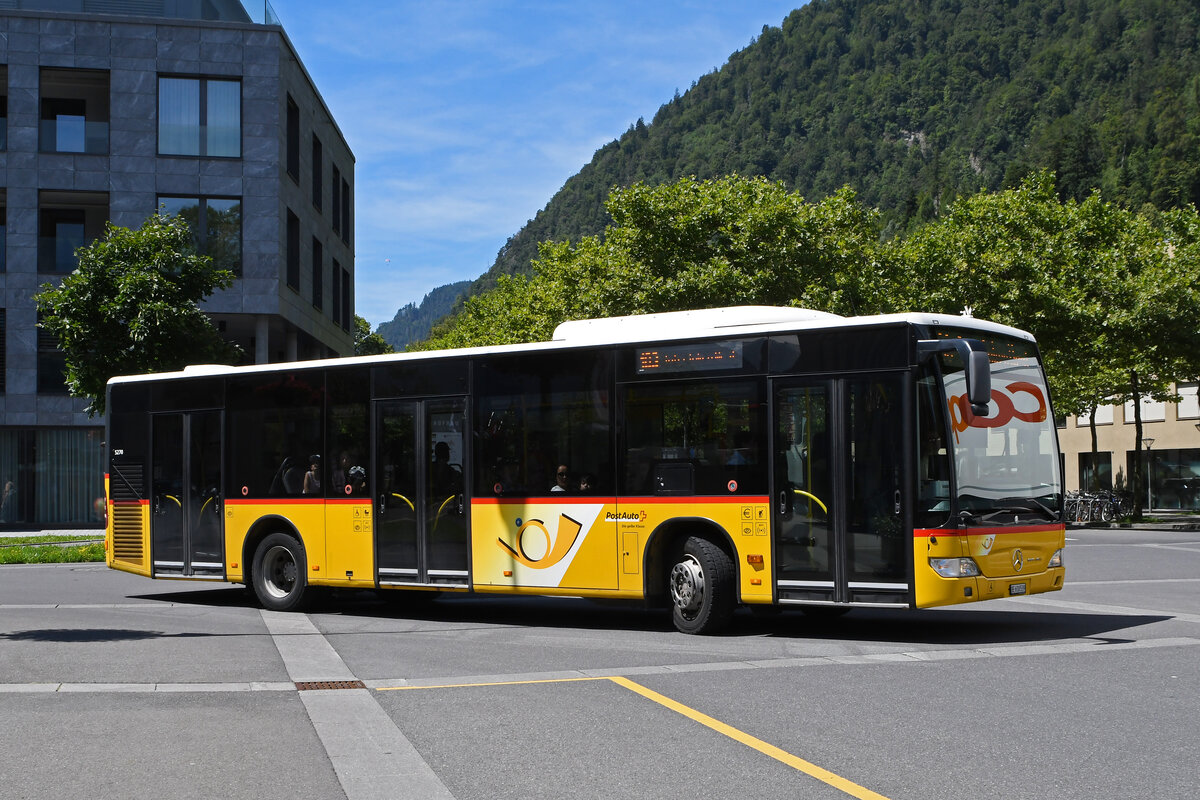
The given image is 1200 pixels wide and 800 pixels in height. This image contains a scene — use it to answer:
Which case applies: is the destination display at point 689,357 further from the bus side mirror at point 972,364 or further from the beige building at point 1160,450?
the beige building at point 1160,450

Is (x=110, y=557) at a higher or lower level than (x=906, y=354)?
lower

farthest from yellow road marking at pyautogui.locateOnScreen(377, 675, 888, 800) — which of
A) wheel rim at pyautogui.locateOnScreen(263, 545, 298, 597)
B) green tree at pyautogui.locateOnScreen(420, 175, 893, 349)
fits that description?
green tree at pyautogui.locateOnScreen(420, 175, 893, 349)

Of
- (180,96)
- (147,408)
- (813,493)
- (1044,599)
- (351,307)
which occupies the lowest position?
(1044,599)

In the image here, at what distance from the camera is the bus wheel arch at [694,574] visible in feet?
37.7

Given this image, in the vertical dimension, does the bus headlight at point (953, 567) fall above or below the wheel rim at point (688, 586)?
above

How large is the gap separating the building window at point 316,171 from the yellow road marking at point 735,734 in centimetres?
3526

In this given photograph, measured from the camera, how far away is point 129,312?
941 inches

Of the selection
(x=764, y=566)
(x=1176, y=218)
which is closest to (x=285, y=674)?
(x=764, y=566)

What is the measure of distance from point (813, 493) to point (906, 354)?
1481mm

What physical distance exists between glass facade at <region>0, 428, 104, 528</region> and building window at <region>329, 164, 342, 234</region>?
13.3 meters

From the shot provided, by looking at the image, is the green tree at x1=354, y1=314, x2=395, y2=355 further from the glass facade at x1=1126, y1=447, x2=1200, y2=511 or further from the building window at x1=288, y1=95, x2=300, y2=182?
the glass facade at x1=1126, y1=447, x2=1200, y2=511

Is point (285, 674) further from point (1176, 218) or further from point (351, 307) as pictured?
point (351, 307)

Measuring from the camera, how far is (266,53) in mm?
35969

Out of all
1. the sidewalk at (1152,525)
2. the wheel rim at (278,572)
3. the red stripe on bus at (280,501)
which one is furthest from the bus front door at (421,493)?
the sidewalk at (1152,525)
